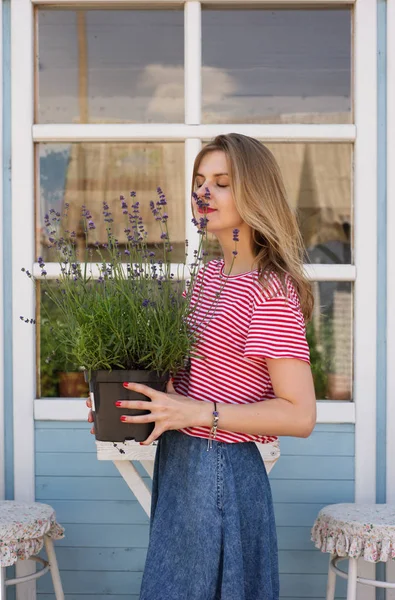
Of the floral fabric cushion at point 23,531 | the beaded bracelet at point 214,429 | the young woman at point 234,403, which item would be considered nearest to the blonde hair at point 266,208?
the young woman at point 234,403

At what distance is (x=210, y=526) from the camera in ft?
5.03

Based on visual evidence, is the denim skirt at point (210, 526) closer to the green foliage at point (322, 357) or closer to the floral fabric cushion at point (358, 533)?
the floral fabric cushion at point (358, 533)

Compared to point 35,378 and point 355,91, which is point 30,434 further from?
point 355,91

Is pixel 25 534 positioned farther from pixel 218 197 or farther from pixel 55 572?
pixel 218 197

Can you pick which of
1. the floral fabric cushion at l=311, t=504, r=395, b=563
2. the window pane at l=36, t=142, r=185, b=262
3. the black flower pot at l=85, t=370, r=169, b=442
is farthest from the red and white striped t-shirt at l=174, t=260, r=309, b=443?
the window pane at l=36, t=142, r=185, b=262

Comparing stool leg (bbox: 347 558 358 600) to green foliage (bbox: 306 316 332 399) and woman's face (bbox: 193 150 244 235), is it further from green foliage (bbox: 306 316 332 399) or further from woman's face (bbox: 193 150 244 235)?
woman's face (bbox: 193 150 244 235)

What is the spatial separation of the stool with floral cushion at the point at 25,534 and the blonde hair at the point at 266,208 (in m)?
1.18

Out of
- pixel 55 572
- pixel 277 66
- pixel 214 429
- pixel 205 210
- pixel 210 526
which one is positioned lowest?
pixel 55 572

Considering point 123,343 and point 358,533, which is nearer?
point 123,343

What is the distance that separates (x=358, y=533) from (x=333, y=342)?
0.78m

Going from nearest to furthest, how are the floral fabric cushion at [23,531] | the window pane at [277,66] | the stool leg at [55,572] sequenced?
the floral fabric cushion at [23,531]
the stool leg at [55,572]
the window pane at [277,66]

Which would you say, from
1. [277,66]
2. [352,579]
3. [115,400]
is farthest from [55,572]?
[277,66]

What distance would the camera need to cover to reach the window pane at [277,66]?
114 inches

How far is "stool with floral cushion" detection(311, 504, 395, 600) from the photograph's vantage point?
227 cm
